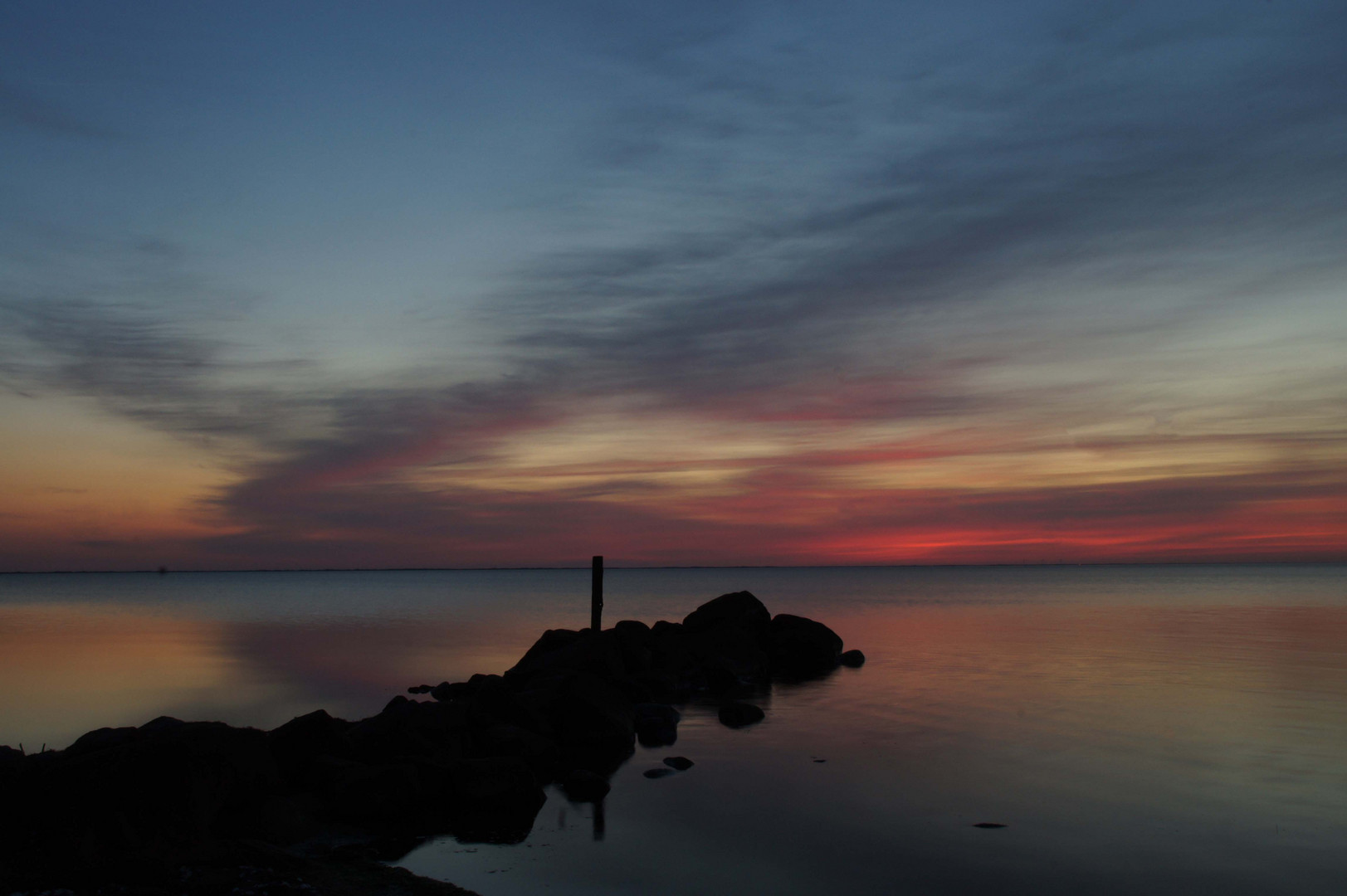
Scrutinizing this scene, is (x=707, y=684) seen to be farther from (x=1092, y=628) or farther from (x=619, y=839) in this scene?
(x=1092, y=628)

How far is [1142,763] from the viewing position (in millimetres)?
16469

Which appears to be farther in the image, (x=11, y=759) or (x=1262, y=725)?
(x=1262, y=725)

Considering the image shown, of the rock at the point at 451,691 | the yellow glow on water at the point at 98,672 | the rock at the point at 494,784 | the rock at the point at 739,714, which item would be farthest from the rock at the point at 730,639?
the yellow glow on water at the point at 98,672

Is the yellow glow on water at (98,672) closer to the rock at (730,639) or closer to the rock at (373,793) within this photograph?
the rock at (373,793)

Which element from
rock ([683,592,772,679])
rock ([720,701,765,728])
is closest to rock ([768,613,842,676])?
rock ([683,592,772,679])

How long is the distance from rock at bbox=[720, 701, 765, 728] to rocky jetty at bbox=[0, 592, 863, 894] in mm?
130

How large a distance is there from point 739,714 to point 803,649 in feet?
38.6

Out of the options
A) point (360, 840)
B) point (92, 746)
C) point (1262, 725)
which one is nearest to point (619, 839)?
point (360, 840)

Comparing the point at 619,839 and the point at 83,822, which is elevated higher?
the point at 83,822

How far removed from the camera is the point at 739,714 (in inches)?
845

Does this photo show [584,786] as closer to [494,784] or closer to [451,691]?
[494,784]

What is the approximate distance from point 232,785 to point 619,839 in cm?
505

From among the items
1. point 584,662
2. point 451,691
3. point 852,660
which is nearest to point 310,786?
point 584,662

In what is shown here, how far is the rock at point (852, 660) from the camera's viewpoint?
3299 cm
